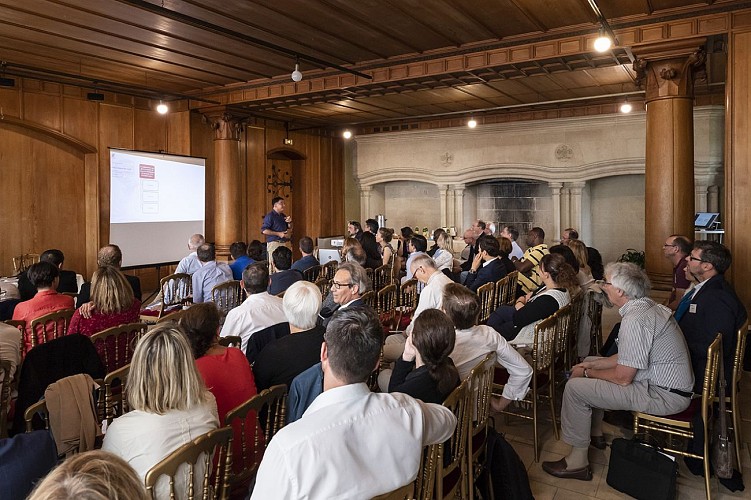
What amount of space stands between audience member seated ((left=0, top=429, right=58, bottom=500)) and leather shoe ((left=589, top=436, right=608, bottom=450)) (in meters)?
3.13

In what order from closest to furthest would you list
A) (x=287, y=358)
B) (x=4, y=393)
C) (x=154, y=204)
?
(x=4, y=393) → (x=287, y=358) → (x=154, y=204)

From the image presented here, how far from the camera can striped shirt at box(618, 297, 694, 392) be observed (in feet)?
9.58

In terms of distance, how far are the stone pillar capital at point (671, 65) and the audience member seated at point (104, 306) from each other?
548 cm

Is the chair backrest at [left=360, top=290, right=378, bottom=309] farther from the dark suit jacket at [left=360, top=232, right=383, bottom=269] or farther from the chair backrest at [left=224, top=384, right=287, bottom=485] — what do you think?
the dark suit jacket at [left=360, top=232, right=383, bottom=269]

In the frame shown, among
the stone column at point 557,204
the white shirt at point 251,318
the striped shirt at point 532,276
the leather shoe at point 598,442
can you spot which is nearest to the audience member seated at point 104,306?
the white shirt at point 251,318

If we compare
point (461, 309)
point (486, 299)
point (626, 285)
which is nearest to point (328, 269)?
point (486, 299)

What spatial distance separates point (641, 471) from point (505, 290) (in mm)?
2784

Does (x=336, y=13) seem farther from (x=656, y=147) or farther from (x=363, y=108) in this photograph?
(x=363, y=108)

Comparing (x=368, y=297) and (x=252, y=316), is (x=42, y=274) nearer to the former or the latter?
(x=252, y=316)

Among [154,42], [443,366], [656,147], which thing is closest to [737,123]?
[656,147]

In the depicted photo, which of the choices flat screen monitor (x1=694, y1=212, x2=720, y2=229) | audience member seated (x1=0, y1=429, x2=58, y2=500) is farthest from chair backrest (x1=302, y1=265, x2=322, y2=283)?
flat screen monitor (x1=694, y1=212, x2=720, y2=229)

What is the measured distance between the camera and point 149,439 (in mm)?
1754

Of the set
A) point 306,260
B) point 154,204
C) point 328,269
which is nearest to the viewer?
point 306,260

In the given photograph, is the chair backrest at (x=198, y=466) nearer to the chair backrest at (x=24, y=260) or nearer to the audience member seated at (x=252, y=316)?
the audience member seated at (x=252, y=316)
